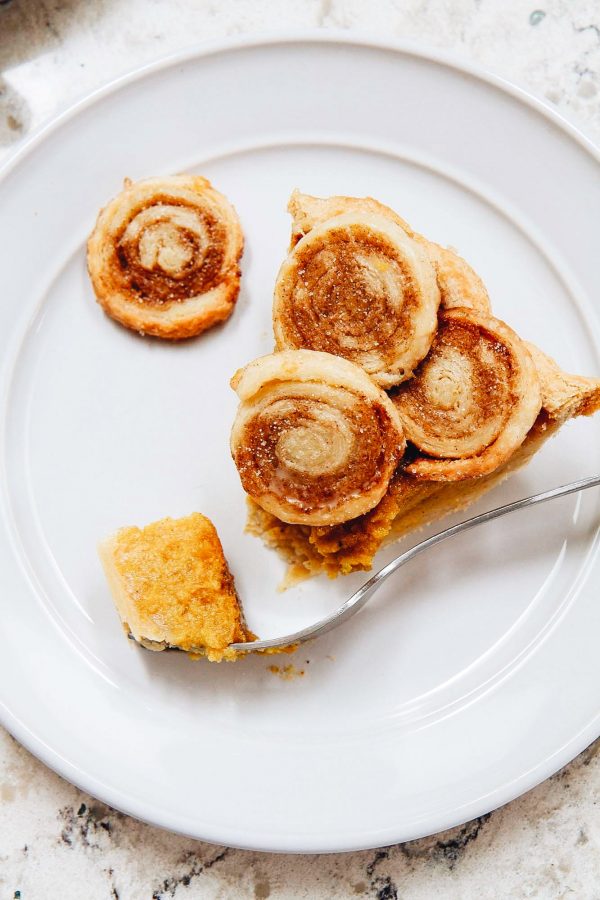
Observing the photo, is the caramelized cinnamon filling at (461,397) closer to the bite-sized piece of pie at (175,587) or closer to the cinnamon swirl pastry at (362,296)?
the cinnamon swirl pastry at (362,296)

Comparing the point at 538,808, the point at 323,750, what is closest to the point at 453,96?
the point at 323,750

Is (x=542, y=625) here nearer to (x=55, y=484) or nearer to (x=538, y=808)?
(x=538, y=808)

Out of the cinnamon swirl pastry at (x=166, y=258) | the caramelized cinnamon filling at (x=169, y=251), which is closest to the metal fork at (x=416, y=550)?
the cinnamon swirl pastry at (x=166, y=258)

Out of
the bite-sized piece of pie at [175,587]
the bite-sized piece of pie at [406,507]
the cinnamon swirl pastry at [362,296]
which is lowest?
the bite-sized piece of pie at [175,587]

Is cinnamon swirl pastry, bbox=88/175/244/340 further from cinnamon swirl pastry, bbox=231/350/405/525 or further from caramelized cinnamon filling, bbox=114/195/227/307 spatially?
cinnamon swirl pastry, bbox=231/350/405/525

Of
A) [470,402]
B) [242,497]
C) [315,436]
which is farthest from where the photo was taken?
[242,497]

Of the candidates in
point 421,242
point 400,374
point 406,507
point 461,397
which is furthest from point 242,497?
point 421,242

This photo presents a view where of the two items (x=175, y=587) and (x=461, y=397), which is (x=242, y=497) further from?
(x=461, y=397)
